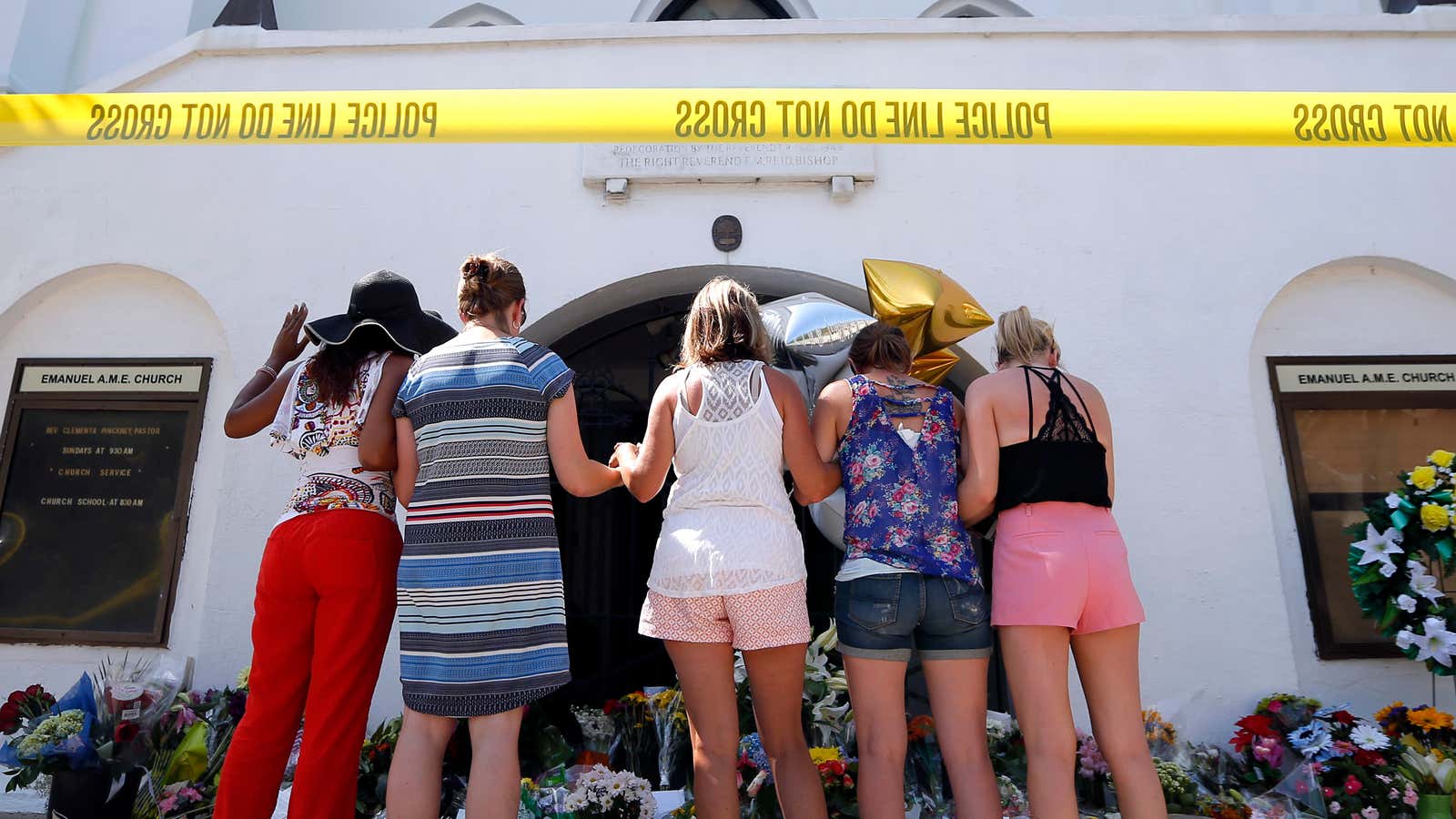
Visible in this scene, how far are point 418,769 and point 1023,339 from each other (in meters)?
2.16

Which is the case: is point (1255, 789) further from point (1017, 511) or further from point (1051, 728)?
point (1017, 511)

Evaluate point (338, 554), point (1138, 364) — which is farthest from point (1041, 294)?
point (338, 554)

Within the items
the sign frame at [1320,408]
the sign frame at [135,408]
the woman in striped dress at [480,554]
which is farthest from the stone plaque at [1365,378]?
the sign frame at [135,408]

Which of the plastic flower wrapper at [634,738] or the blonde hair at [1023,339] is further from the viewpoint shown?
the plastic flower wrapper at [634,738]

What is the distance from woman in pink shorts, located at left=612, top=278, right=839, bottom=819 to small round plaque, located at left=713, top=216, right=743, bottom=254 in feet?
6.57

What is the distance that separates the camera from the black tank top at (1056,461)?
277 cm

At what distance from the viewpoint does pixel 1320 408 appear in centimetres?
462

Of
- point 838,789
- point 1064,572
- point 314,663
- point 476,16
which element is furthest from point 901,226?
point 476,16

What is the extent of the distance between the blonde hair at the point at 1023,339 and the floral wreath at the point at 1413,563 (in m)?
2.06

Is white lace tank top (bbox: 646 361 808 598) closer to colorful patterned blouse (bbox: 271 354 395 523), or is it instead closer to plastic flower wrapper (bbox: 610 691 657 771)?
colorful patterned blouse (bbox: 271 354 395 523)

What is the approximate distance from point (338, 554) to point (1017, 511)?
77.1 inches

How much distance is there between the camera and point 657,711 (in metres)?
3.86

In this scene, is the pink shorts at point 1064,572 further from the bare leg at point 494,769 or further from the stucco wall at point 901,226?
the stucco wall at point 901,226

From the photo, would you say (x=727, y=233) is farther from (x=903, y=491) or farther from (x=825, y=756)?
(x=825, y=756)
